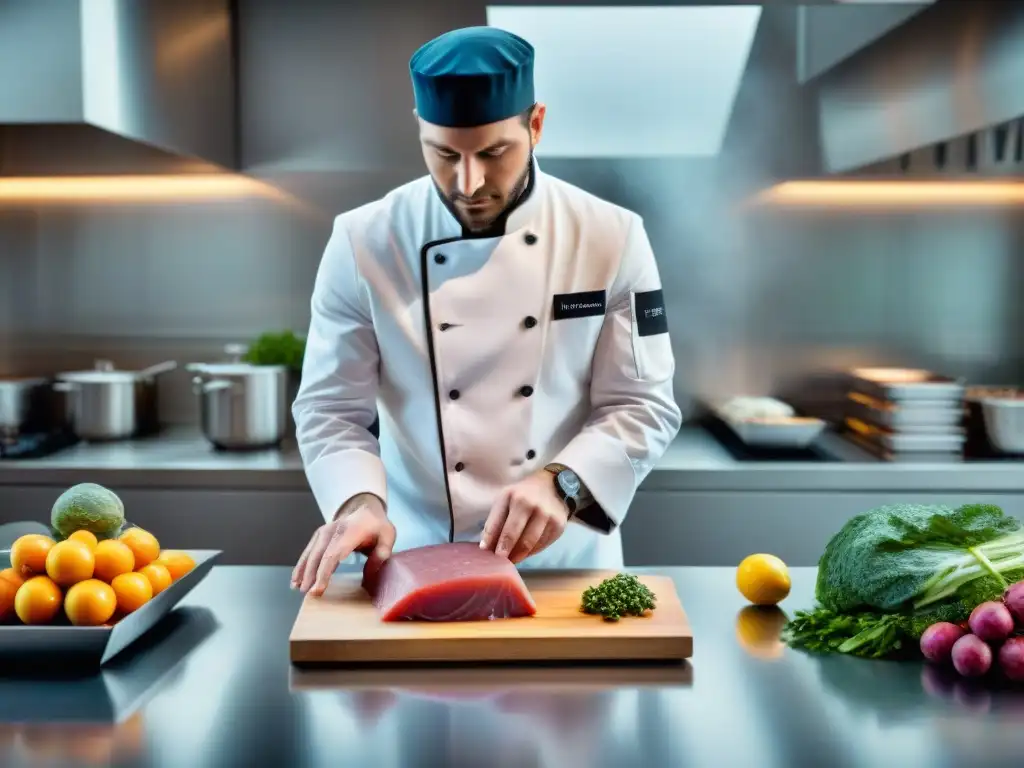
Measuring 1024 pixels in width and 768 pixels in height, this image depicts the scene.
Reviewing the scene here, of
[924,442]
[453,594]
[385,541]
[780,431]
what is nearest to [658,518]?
[780,431]

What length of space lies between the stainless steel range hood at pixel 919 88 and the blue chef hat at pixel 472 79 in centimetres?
145

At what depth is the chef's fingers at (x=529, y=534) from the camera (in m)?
1.71

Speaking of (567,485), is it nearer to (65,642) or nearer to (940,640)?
(940,640)

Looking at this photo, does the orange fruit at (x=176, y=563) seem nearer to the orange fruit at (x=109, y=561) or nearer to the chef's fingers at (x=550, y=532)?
the orange fruit at (x=109, y=561)

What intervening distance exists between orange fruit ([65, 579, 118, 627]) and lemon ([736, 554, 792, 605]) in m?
0.89

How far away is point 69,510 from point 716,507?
1.86 meters

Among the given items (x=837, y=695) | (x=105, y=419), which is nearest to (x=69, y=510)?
(x=837, y=695)

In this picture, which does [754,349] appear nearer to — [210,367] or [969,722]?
[210,367]

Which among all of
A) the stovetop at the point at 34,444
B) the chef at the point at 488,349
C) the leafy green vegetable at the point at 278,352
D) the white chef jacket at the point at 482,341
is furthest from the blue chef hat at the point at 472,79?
the stovetop at the point at 34,444

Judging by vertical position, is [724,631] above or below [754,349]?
below

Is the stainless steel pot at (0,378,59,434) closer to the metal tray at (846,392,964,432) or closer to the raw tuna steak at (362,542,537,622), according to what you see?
the raw tuna steak at (362,542,537,622)

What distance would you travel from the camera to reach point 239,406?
3191mm

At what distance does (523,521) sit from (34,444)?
2.07 metres

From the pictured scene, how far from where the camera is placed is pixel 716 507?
9.93ft
